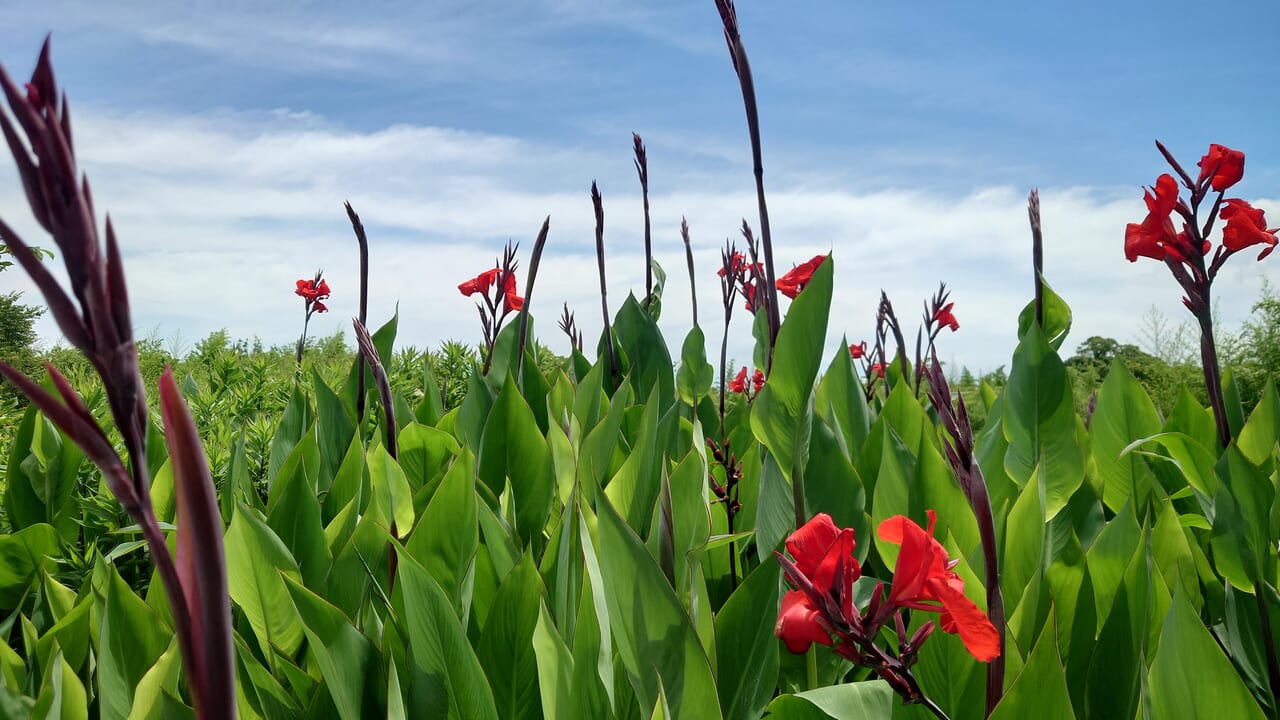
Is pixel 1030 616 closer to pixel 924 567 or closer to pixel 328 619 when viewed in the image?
pixel 924 567

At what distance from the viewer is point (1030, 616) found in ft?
3.59

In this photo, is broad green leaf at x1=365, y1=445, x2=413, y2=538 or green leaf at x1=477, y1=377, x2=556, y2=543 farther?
green leaf at x1=477, y1=377, x2=556, y2=543

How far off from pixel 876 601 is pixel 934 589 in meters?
0.06

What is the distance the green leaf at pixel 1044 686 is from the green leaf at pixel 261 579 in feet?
3.24

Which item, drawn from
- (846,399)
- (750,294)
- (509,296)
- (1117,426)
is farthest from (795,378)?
(750,294)

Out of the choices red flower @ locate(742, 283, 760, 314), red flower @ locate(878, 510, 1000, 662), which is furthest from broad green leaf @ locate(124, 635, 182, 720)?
red flower @ locate(742, 283, 760, 314)

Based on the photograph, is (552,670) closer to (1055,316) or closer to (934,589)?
(934,589)

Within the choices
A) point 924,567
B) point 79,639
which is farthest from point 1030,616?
point 79,639

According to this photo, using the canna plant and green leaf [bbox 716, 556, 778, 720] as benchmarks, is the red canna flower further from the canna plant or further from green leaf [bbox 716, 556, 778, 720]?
green leaf [bbox 716, 556, 778, 720]

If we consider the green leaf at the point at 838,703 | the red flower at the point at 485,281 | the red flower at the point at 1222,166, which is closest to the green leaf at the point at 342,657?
the green leaf at the point at 838,703

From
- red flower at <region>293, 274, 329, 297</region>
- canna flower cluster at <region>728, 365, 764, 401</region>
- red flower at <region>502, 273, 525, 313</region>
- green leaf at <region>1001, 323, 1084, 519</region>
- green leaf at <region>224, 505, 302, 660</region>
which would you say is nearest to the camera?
green leaf at <region>224, 505, 302, 660</region>

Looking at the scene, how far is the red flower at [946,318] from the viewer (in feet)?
9.55

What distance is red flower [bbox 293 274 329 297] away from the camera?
14.0ft

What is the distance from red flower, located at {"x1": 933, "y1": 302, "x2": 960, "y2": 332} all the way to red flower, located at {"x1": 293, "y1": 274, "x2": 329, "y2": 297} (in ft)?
9.92
